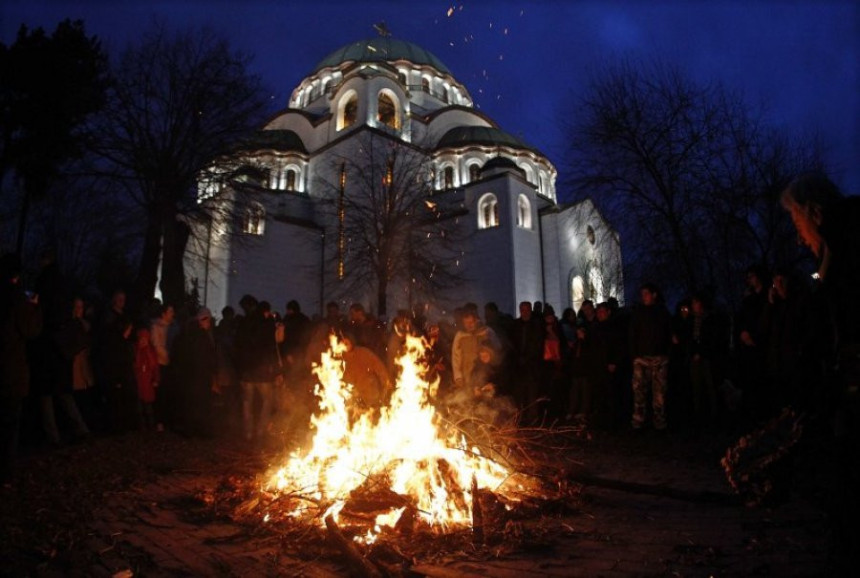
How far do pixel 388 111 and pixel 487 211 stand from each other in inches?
466

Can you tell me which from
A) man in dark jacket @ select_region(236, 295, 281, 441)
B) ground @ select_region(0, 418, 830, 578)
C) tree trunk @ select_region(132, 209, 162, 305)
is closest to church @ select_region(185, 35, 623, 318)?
tree trunk @ select_region(132, 209, 162, 305)

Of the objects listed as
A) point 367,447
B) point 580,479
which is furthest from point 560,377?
point 367,447

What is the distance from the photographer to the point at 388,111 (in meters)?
40.7

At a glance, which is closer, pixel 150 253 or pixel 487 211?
pixel 150 253

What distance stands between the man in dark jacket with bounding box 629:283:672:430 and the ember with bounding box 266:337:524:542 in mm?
3660

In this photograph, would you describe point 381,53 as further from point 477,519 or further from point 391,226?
point 477,519

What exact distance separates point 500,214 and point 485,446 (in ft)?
101

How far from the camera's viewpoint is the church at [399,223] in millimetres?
31750

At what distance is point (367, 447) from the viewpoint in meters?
5.13

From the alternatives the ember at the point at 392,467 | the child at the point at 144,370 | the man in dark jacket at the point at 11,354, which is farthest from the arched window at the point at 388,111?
the ember at the point at 392,467

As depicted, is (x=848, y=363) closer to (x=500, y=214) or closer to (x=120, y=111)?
(x=120, y=111)

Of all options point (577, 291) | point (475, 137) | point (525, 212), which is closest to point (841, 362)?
point (525, 212)

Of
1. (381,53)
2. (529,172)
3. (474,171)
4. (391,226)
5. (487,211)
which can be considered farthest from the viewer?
(381,53)

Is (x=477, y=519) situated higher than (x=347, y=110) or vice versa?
(x=347, y=110)
